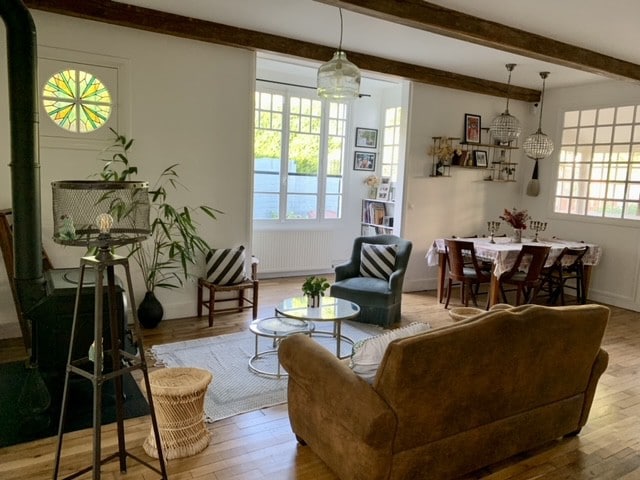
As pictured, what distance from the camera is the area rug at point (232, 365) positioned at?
3107 millimetres

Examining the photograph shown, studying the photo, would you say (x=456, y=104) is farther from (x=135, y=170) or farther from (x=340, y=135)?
(x=135, y=170)

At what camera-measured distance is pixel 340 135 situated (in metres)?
6.95

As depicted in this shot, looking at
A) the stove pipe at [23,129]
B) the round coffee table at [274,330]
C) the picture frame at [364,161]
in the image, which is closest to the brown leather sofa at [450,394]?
the round coffee table at [274,330]

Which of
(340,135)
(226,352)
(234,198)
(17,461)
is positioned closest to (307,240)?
(340,135)

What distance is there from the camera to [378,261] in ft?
16.4

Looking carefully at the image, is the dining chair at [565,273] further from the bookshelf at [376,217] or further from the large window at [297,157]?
the large window at [297,157]

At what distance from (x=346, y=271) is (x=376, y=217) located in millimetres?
2175

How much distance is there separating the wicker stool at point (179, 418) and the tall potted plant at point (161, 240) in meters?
1.81

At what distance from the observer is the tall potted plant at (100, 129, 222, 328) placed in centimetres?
420

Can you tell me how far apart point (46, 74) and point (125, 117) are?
2.15 feet

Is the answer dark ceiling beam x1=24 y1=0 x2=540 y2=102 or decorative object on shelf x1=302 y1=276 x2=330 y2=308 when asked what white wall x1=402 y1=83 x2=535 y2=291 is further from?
decorative object on shelf x1=302 y1=276 x2=330 y2=308

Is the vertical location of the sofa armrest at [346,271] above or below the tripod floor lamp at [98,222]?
below

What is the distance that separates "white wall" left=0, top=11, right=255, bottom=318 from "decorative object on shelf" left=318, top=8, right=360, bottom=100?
1587mm

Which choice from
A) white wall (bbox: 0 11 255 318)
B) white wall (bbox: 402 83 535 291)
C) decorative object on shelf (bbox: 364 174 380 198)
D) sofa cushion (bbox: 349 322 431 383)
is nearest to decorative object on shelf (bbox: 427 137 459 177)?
white wall (bbox: 402 83 535 291)
